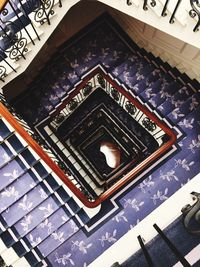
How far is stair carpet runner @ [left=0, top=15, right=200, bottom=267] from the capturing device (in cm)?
494

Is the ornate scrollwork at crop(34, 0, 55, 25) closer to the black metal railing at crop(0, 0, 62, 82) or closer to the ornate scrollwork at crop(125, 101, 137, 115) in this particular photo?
the black metal railing at crop(0, 0, 62, 82)

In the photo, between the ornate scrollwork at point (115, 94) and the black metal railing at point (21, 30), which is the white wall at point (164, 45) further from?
the black metal railing at point (21, 30)

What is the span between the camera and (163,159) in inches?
227

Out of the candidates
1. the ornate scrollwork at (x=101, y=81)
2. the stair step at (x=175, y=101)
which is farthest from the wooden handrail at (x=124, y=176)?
the stair step at (x=175, y=101)

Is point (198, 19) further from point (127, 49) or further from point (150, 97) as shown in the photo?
point (127, 49)

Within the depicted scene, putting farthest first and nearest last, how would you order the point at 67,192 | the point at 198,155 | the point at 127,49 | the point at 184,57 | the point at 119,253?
the point at 127,49, the point at 184,57, the point at 198,155, the point at 67,192, the point at 119,253

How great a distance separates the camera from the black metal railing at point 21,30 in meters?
4.81

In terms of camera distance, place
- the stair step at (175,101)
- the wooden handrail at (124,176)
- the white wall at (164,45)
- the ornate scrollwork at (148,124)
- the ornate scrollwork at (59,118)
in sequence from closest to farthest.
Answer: the wooden handrail at (124,176), the white wall at (164,45), the stair step at (175,101), the ornate scrollwork at (148,124), the ornate scrollwork at (59,118)

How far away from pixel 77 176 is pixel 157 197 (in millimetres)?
2245

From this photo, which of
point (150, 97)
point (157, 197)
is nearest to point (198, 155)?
point (157, 197)

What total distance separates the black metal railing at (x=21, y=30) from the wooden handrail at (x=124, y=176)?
3.29 feet

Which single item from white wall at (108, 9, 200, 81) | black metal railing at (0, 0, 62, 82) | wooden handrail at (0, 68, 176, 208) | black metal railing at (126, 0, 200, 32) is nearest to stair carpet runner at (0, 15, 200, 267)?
white wall at (108, 9, 200, 81)

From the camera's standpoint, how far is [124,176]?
573 cm

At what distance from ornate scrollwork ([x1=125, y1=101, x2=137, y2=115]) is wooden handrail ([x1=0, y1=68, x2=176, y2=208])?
1.38 feet
